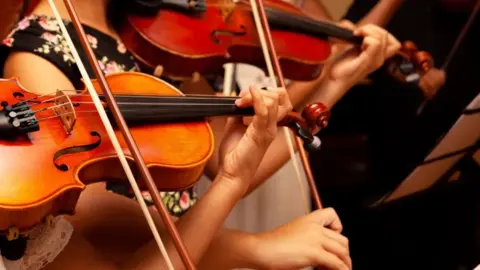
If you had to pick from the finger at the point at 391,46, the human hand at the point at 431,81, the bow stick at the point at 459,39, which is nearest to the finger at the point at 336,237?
the finger at the point at 391,46

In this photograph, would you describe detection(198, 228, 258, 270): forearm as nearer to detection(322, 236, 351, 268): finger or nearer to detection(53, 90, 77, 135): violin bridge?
detection(322, 236, 351, 268): finger

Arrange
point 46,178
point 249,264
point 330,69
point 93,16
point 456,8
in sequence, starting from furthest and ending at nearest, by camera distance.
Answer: point 456,8, point 330,69, point 93,16, point 249,264, point 46,178

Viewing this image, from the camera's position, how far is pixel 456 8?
65.9 inches

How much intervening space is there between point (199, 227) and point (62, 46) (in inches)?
16.0

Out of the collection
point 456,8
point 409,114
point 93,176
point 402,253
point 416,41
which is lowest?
point 402,253

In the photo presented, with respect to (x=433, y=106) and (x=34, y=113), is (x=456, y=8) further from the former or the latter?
(x=34, y=113)

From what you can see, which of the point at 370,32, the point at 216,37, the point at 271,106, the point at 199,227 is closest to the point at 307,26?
the point at 370,32

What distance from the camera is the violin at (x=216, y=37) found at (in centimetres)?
109

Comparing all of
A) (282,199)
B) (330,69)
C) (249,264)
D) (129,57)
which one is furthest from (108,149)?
(282,199)

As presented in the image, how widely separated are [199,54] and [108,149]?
1.33 feet

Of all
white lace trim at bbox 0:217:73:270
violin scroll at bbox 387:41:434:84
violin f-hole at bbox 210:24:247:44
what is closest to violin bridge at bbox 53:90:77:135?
white lace trim at bbox 0:217:73:270

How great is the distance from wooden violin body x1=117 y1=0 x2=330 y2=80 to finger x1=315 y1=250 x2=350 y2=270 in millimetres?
444

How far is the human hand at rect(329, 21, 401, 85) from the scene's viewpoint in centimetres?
124

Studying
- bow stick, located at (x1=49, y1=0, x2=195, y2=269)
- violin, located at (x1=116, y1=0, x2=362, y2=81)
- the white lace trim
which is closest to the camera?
bow stick, located at (x1=49, y1=0, x2=195, y2=269)
